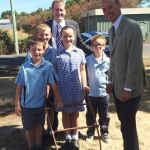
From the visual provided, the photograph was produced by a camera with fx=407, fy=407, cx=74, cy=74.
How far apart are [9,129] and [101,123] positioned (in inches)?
63.1

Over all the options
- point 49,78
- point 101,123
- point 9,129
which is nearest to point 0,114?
point 9,129

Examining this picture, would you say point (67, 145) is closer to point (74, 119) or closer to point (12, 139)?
point (74, 119)

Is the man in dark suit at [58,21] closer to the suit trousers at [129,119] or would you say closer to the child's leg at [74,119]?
the child's leg at [74,119]

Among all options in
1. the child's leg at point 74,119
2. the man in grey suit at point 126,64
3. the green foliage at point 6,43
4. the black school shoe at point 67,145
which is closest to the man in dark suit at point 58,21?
the child's leg at point 74,119

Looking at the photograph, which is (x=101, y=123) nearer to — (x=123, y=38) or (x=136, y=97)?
(x=136, y=97)

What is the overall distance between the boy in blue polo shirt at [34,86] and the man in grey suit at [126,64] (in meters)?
0.88

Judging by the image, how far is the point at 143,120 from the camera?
23.0ft

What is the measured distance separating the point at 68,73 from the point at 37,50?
611 mm

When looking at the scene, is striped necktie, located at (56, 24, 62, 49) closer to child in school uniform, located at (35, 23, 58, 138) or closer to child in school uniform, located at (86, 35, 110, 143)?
child in school uniform, located at (35, 23, 58, 138)

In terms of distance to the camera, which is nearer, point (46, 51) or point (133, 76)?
point (133, 76)

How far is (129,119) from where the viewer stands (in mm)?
4379

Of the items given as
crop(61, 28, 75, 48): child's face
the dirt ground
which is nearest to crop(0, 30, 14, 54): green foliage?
the dirt ground

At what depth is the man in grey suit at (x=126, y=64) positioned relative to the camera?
408 cm

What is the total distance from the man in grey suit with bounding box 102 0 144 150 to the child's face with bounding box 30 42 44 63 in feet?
2.89
